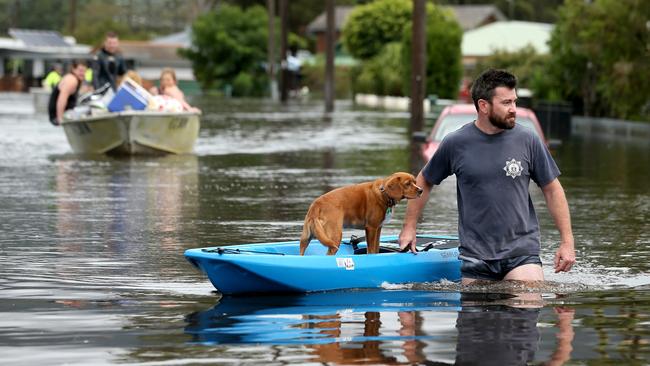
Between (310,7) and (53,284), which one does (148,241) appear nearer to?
(53,284)

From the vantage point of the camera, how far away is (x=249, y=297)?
432 inches

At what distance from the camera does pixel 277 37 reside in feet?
328

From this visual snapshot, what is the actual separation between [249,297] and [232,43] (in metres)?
85.3

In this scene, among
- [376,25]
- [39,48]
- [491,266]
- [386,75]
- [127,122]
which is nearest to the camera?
[491,266]

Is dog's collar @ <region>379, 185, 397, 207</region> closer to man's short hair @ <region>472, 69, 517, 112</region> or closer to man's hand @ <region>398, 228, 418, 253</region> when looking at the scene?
man's hand @ <region>398, 228, 418, 253</region>

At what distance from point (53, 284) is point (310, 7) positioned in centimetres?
12648

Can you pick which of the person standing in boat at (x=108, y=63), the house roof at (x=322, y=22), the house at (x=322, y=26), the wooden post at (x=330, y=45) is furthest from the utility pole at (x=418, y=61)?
the house at (x=322, y=26)

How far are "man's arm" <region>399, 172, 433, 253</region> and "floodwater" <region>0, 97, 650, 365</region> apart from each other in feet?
1.40

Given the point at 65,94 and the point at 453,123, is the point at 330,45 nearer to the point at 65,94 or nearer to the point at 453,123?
the point at 65,94

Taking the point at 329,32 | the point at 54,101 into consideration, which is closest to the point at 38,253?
the point at 54,101

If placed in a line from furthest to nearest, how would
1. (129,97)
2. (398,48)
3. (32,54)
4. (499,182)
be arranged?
(32,54) < (398,48) < (129,97) < (499,182)

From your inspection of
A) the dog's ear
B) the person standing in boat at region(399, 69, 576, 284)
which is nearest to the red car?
the dog's ear

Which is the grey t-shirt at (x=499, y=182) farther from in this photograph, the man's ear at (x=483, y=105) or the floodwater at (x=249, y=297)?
the floodwater at (x=249, y=297)

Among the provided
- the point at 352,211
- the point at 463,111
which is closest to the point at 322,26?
the point at 463,111
